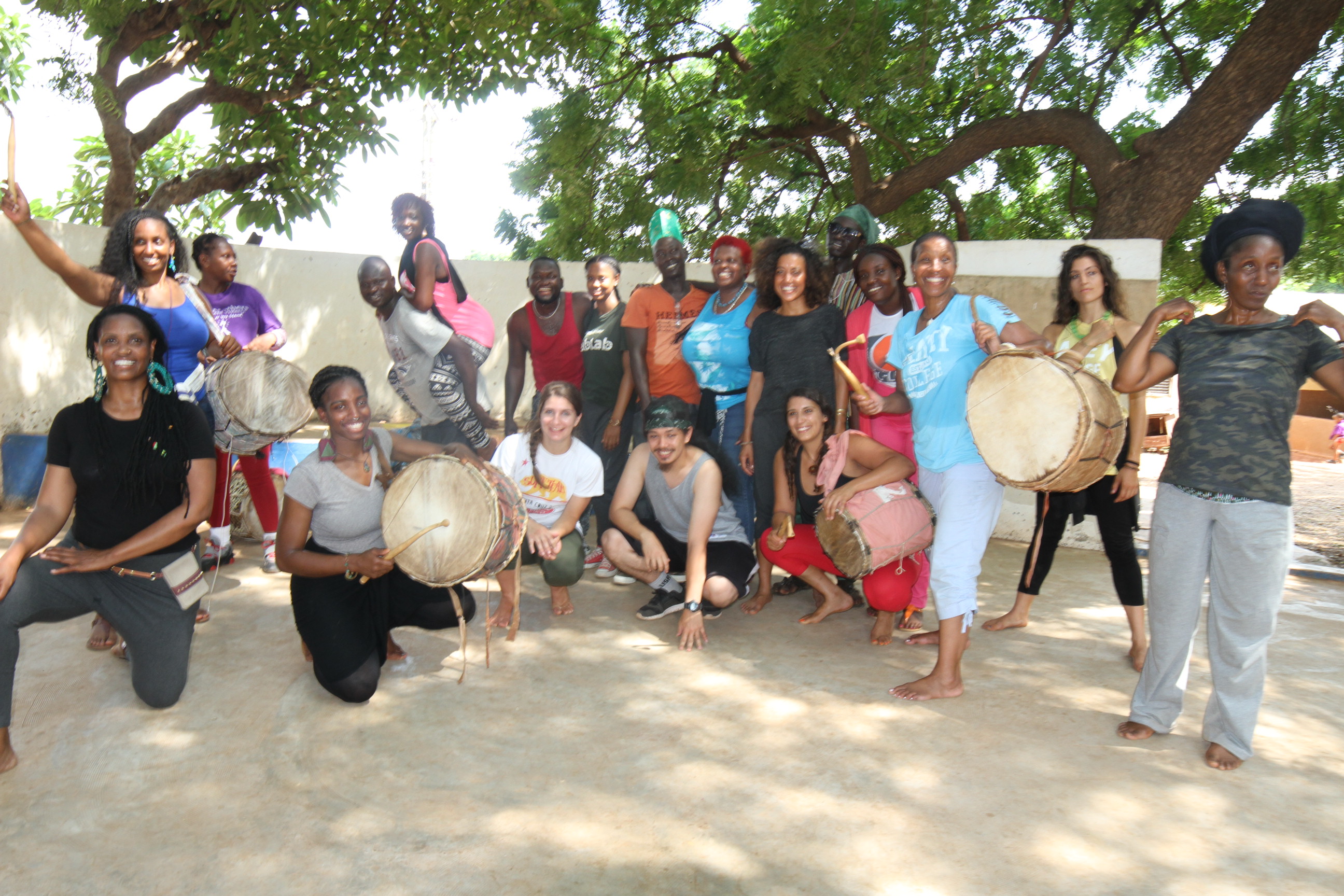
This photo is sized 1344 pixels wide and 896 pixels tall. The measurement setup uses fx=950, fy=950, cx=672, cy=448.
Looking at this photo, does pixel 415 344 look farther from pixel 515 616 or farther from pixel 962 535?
pixel 962 535

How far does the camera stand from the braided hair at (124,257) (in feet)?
13.0

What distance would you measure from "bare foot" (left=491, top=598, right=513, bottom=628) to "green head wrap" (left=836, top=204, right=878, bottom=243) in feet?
8.22

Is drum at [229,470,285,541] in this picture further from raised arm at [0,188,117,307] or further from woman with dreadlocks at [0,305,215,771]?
woman with dreadlocks at [0,305,215,771]

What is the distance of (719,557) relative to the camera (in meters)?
4.32

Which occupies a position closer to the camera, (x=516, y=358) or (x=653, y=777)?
(x=653, y=777)

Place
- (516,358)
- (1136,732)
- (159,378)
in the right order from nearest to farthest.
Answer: (1136,732) < (159,378) < (516,358)

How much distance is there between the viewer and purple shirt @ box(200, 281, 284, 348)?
466cm

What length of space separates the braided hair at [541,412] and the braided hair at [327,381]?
2.93 ft

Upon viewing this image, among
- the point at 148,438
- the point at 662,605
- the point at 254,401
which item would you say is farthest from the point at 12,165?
the point at 662,605

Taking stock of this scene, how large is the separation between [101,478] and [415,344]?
187cm

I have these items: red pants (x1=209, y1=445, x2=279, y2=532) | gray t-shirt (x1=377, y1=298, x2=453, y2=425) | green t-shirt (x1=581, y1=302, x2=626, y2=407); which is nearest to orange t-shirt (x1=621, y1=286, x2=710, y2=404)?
green t-shirt (x1=581, y1=302, x2=626, y2=407)

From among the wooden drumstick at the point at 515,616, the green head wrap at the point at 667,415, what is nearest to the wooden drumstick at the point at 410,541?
the wooden drumstick at the point at 515,616

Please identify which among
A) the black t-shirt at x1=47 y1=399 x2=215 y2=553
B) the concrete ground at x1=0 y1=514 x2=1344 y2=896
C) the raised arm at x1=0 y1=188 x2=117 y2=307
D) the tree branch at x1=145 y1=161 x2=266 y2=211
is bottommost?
the concrete ground at x1=0 y1=514 x2=1344 y2=896

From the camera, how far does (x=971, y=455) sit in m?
3.53
